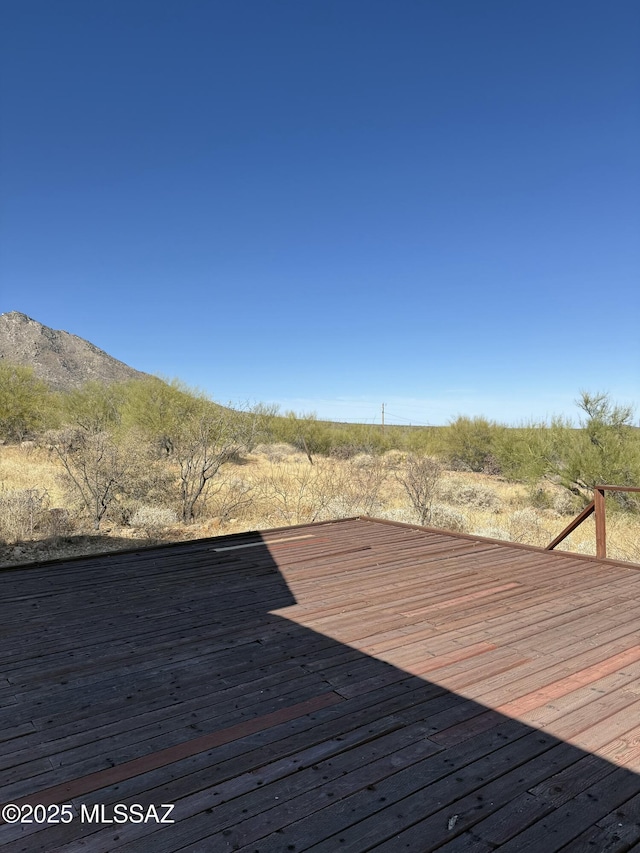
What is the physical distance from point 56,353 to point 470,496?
6723 centimetres

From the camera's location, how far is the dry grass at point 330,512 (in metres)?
8.50

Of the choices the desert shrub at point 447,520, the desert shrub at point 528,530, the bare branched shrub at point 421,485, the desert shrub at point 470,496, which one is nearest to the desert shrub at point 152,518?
the bare branched shrub at point 421,485

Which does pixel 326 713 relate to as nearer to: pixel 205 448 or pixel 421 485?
pixel 205 448

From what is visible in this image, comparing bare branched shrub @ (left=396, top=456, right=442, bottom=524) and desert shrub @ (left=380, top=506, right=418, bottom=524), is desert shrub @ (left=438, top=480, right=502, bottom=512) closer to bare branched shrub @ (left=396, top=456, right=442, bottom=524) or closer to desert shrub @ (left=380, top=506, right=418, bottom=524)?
bare branched shrub @ (left=396, top=456, right=442, bottom=524)

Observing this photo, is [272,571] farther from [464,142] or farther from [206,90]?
[464,142]

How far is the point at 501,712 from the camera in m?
2.22

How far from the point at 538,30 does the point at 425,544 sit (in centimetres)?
932

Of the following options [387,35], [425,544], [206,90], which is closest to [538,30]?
[387,35]

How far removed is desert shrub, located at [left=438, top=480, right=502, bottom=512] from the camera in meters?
14.0

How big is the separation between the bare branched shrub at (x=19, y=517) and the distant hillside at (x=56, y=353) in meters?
55.7

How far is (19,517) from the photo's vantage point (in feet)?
26.1

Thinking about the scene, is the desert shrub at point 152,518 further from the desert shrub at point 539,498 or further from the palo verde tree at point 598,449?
the palo verde tree at point 598,449

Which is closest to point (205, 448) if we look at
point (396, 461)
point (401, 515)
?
point (401, 515)

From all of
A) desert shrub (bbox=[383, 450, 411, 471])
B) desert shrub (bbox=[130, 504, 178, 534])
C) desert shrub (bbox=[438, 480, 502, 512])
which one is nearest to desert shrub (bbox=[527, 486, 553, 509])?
desert shrub (bbox=[438, 480, 502, 512])
